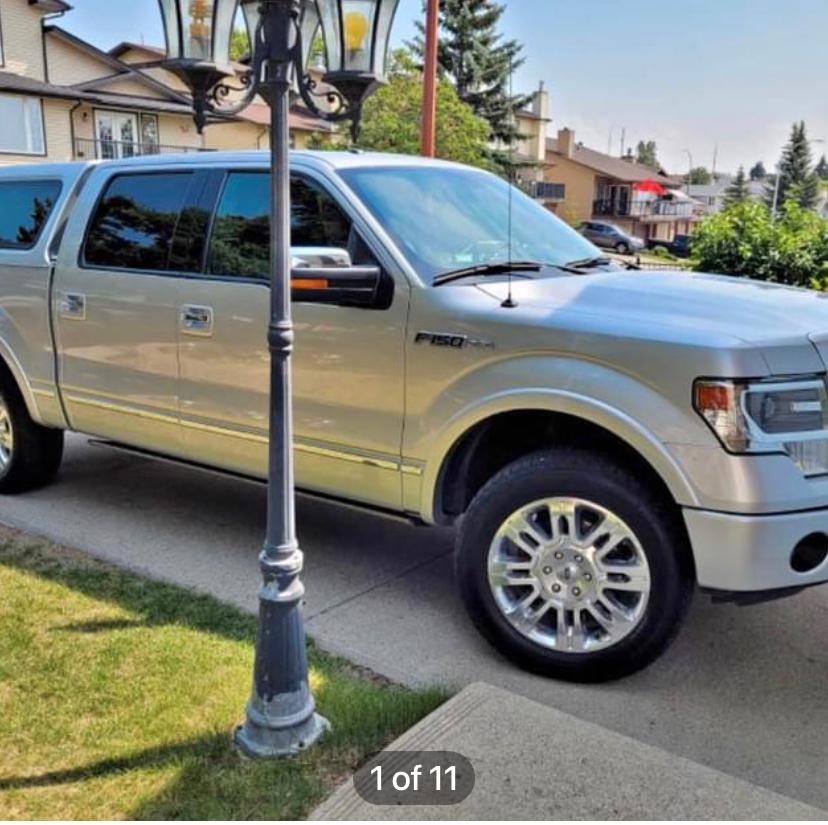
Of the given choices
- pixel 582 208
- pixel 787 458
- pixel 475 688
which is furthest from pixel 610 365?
pixel 582 208

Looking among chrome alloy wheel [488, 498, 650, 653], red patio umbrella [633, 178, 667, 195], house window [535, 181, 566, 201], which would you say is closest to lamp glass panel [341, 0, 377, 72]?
chrome alloy wheel [488, 498, 650, 653]

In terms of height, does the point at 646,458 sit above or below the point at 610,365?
below

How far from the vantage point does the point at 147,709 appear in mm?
3121

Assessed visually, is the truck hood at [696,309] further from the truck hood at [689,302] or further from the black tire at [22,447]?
the black tire at [22,447]

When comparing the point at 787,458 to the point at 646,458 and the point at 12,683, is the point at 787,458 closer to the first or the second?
the point at 646,458

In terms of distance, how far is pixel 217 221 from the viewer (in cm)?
450

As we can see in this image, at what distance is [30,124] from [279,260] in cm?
2967

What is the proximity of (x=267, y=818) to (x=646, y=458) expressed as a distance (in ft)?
5.59

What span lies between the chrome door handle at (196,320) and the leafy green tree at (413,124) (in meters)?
15.7

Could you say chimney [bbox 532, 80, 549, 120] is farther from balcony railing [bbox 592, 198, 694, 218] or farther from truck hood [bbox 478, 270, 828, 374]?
truck hood [bbox 478, 270, 828, 374]

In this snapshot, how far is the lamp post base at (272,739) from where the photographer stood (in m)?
2.84

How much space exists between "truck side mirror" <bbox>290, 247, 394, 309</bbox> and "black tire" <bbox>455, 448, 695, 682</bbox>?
3.05 feet

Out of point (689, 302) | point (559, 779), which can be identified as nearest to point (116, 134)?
point (689, 302)

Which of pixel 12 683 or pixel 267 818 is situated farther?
pixel 12 683
